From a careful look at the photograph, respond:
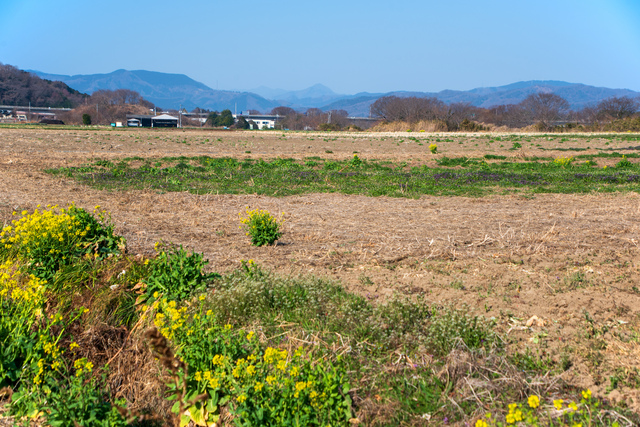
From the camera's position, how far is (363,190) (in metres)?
12.3

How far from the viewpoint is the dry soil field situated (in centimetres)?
409

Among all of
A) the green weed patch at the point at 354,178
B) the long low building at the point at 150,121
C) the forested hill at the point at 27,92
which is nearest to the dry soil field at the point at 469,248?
the green weed patch at the point at 354,178

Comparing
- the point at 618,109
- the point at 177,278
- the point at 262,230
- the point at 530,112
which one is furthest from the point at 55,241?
the point at 530,112

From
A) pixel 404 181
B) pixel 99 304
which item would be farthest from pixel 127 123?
pixel 99 304

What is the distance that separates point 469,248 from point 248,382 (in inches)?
162

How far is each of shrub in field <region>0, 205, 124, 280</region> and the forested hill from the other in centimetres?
13833

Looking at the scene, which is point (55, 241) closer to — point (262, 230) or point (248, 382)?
point (262, 230)

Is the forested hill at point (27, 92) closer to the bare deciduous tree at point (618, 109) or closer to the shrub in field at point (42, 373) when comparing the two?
the bare deciduous tree at point (618, 109)

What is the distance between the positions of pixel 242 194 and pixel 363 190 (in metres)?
3.00

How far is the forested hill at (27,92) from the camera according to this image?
413ft

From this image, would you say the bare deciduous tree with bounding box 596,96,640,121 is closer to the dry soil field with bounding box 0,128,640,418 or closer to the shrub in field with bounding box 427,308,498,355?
the dry soil field with bounding box 0,128,640,418

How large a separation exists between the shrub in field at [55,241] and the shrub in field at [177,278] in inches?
43.3

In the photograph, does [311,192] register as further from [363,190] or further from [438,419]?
[438,419]

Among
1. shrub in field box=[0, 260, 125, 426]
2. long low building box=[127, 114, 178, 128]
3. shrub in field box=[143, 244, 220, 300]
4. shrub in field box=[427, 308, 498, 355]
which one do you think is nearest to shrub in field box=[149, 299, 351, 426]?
shrub in field box=[0, 260, 125, 426]
